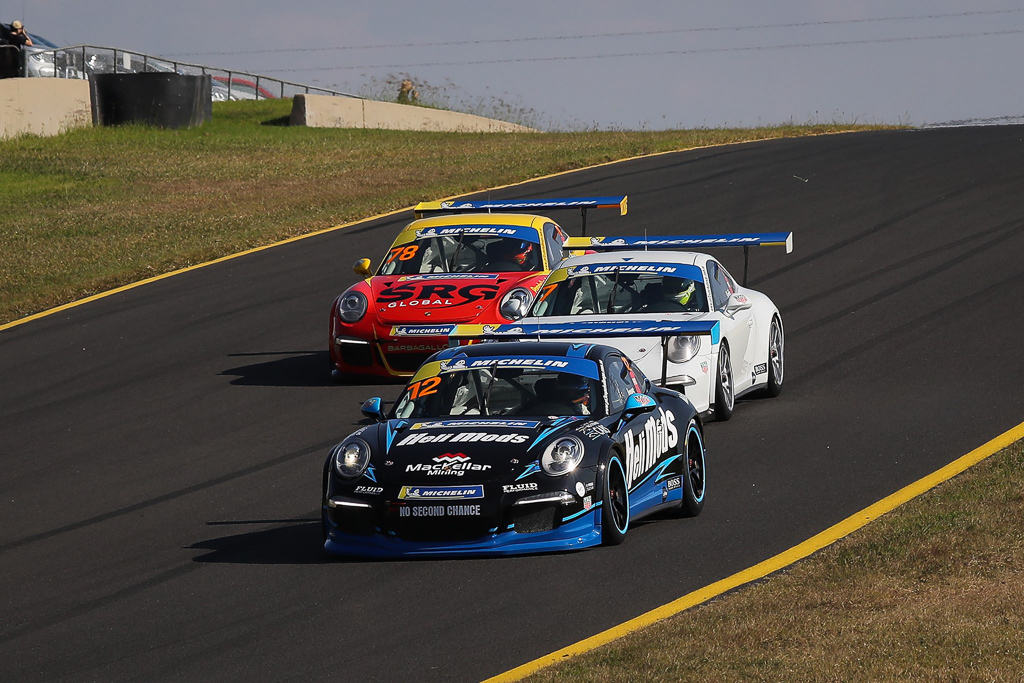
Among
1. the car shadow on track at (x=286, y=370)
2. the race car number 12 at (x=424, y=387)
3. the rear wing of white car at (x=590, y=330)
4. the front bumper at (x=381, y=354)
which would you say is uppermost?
the rear wing of white car at (x=590, y=330)

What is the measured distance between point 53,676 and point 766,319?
832 centimetres

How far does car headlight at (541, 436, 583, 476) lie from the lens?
825 centimetres

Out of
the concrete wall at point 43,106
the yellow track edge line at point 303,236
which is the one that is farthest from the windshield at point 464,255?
the concrete wall at point 43,106

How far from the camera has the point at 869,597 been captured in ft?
23.1

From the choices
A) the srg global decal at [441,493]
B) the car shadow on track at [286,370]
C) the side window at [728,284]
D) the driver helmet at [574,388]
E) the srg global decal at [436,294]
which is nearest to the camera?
the srg global decal at [441,493]

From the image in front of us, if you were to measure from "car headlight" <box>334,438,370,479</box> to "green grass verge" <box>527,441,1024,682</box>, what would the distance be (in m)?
2.21

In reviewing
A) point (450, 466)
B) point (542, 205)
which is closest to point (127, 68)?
point (542, 205)

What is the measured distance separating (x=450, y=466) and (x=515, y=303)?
4160mm

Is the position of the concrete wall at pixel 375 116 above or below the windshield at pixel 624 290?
above

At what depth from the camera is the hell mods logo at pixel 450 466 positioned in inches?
324

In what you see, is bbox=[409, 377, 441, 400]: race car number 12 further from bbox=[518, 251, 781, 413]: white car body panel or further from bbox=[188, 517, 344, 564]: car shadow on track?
bbox=[518, 251, 781, 413]: white car body panel

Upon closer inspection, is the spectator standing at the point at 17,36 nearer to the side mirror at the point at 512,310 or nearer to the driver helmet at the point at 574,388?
the side mirror at the point at 512,310

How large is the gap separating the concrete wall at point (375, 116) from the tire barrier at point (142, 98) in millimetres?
4399

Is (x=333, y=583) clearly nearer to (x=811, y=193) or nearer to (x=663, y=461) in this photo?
(x=663, y=461)
